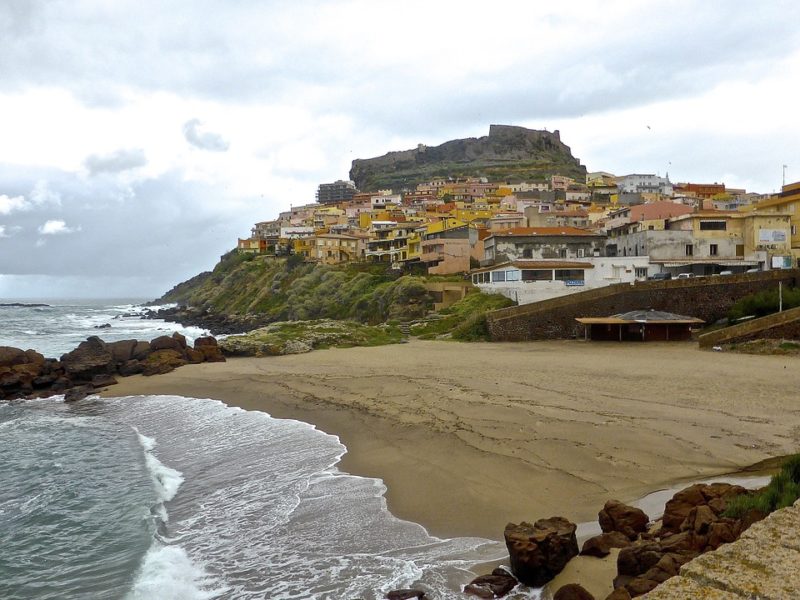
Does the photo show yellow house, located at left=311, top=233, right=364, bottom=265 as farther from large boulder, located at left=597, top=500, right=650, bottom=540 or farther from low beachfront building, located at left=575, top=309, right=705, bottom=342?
large boulder, located at left=597, top=500, right=650, bottom=540

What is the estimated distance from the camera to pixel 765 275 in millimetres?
33000

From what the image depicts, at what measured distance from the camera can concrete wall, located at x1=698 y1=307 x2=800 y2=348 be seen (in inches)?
1012

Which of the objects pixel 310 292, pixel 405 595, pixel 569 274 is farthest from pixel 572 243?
pixel 405 595

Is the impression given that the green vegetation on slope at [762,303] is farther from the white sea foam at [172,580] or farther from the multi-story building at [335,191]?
the multi-story building at [335,191]

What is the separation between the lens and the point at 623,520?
769cm

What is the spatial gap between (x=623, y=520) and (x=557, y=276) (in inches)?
1328

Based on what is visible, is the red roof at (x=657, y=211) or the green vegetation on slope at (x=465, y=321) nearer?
the green vegetation on slope at (x=465, y=321)

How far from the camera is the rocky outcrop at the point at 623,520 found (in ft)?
24.8

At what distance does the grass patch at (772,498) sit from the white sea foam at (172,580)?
6.63 metres

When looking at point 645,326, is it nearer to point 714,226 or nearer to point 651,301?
point 651,301

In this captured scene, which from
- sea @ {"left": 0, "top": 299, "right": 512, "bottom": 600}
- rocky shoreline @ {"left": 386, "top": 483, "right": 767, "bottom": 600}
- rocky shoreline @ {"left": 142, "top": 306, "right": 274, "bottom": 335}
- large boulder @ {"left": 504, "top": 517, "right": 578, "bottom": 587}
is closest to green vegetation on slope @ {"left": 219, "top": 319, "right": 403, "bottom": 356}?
sea @ {"left": 0, "top": 299, "right": 512, "bottom": 600}

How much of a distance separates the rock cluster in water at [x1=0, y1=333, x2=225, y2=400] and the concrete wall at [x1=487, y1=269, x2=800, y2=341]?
18908mm

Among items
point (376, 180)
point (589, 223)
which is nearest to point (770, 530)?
point (589, 223)

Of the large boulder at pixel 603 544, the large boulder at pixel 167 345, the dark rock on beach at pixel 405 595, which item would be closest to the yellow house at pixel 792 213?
the large boulder at pixel 167 345
